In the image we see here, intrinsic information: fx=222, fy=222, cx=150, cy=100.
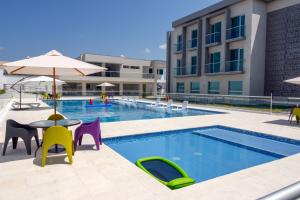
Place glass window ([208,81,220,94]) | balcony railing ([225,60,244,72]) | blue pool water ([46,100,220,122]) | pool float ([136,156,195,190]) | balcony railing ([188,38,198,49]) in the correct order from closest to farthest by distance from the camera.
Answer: pool float ([136,156,195,190])
blue pool water ([46,100,220,122])
balcony railing ([225,60,244,72])
glass window ([208,81,220,94])
balcony railing ([188,38,198,49])

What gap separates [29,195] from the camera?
3.49 metres

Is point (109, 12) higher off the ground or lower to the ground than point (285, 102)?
higher

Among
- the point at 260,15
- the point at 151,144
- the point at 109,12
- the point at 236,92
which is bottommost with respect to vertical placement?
the point at 151,144

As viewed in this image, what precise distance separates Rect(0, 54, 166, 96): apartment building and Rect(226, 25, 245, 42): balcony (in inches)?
595

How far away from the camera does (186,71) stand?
2881cm

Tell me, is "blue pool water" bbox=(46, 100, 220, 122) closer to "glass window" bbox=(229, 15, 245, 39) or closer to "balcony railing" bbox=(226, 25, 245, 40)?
"balcony railing" bbox=(226, 25, 245, 40)

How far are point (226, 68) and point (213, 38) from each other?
4048mm

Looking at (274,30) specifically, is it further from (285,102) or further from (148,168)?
(148,168)

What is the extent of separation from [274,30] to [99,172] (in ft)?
73.3

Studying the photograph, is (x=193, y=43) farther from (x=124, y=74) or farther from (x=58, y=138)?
(x=58, y=138)

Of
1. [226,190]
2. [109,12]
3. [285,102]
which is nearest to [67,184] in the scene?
[226,190]

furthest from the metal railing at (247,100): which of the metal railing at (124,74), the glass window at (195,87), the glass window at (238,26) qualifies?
the metal railing at (124,74)

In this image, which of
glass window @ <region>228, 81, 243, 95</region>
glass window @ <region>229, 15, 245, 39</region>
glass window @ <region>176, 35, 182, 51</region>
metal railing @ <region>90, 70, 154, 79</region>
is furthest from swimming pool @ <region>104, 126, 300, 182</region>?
metal railing @ <region>90, 70, 154, 79</region>

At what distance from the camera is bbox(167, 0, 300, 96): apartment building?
19.7m
